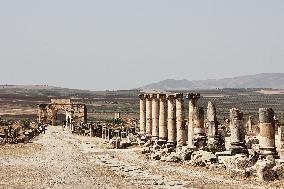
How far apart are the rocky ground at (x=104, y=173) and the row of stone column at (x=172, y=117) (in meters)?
2.53

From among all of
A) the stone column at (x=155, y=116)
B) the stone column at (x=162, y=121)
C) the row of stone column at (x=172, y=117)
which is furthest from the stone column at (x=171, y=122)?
the stone column at (x=155, y=116)

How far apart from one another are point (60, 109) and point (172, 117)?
Answer: 49062 mm

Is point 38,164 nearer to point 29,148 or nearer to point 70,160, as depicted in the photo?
point 70,160

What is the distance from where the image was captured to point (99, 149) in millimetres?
38781

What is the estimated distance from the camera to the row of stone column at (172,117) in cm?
3244

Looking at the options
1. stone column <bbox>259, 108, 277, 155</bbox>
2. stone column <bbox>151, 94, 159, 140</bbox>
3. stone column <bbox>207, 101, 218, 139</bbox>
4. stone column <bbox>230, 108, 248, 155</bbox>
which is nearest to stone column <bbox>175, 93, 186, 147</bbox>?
stone column <bbox>207, 101, 218, 139</bbox>

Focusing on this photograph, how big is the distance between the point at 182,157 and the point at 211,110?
16.0 ft

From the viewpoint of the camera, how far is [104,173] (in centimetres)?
2448

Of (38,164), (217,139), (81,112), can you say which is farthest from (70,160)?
(81,112)

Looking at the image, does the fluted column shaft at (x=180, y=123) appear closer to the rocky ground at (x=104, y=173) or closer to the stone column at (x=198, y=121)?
the stone column at (x=198, y=121)

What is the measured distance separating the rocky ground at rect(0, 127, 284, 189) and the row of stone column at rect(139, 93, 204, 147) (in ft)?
8.30

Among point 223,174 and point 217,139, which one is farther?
point 217,139

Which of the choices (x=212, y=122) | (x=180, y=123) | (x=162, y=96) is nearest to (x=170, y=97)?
(x=180, y=123)

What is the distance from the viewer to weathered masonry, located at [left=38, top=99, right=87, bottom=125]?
7612 centimetres
